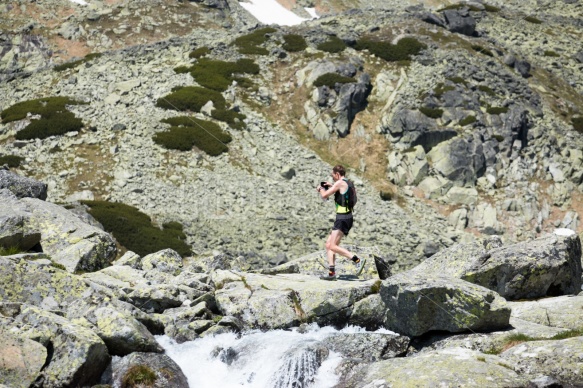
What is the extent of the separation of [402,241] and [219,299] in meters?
24.4

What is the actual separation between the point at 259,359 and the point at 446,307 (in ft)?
15.1

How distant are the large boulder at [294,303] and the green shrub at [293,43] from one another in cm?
4533

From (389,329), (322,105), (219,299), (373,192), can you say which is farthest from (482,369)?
(322,105)

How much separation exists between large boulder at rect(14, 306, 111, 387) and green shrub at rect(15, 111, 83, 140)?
35695 millimetres

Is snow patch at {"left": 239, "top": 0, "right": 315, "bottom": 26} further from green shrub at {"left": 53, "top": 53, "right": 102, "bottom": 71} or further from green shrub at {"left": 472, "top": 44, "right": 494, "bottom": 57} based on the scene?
green shrub at {"left": 472, "top": 44, "right": 494, "bottom": 57}

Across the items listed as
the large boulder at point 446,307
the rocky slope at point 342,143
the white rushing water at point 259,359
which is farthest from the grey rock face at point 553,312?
the rocky slope at point 342,143

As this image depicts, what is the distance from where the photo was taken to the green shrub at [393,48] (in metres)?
57.4

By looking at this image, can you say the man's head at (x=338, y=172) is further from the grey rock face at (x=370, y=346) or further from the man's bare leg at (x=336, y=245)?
the grey rock face at (x=370, y=346)

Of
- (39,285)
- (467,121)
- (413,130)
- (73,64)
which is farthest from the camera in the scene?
(73,64)

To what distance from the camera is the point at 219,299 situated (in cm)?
1659

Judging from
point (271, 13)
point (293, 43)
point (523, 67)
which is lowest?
point (271, 13)

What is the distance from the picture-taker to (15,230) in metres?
19.3

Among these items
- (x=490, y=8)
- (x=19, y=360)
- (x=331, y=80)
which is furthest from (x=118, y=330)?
(x=490, y=8)

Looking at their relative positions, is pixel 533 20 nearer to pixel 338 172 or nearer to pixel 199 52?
pixel 199 52
